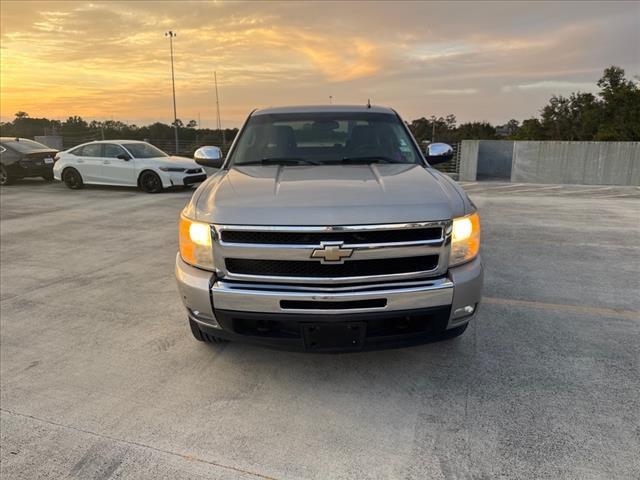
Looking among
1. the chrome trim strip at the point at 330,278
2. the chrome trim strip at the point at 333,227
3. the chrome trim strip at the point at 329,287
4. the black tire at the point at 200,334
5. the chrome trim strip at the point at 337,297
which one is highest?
the chrome trim strip at the point at 333,227

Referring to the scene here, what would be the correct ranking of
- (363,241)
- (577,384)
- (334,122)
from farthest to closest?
(334,122) → (577,384) → (363,241)

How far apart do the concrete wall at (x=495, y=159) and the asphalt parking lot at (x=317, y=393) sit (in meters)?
16.0

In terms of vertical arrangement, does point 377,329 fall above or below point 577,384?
above

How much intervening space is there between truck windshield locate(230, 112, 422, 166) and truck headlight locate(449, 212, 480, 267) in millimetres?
1152

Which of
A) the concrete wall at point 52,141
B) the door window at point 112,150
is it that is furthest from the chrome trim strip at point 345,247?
the concrete wall at point 52,141

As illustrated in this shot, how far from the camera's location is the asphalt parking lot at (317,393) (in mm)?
2273

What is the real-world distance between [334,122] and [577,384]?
2799 millimetres

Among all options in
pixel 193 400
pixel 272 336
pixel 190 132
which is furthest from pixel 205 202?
pixel 190 132

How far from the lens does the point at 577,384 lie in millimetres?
2879

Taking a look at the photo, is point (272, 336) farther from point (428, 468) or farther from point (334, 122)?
point (334, 122)

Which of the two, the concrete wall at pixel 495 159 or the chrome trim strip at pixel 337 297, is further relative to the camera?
the concrete wall at pixel 495 159

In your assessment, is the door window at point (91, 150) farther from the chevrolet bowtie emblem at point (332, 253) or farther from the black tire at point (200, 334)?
the chevrolet bowtie emblem at point (332, 253)

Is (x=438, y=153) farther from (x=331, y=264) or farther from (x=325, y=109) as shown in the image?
(x=331, y=264)

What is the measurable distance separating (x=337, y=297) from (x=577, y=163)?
1816cm
